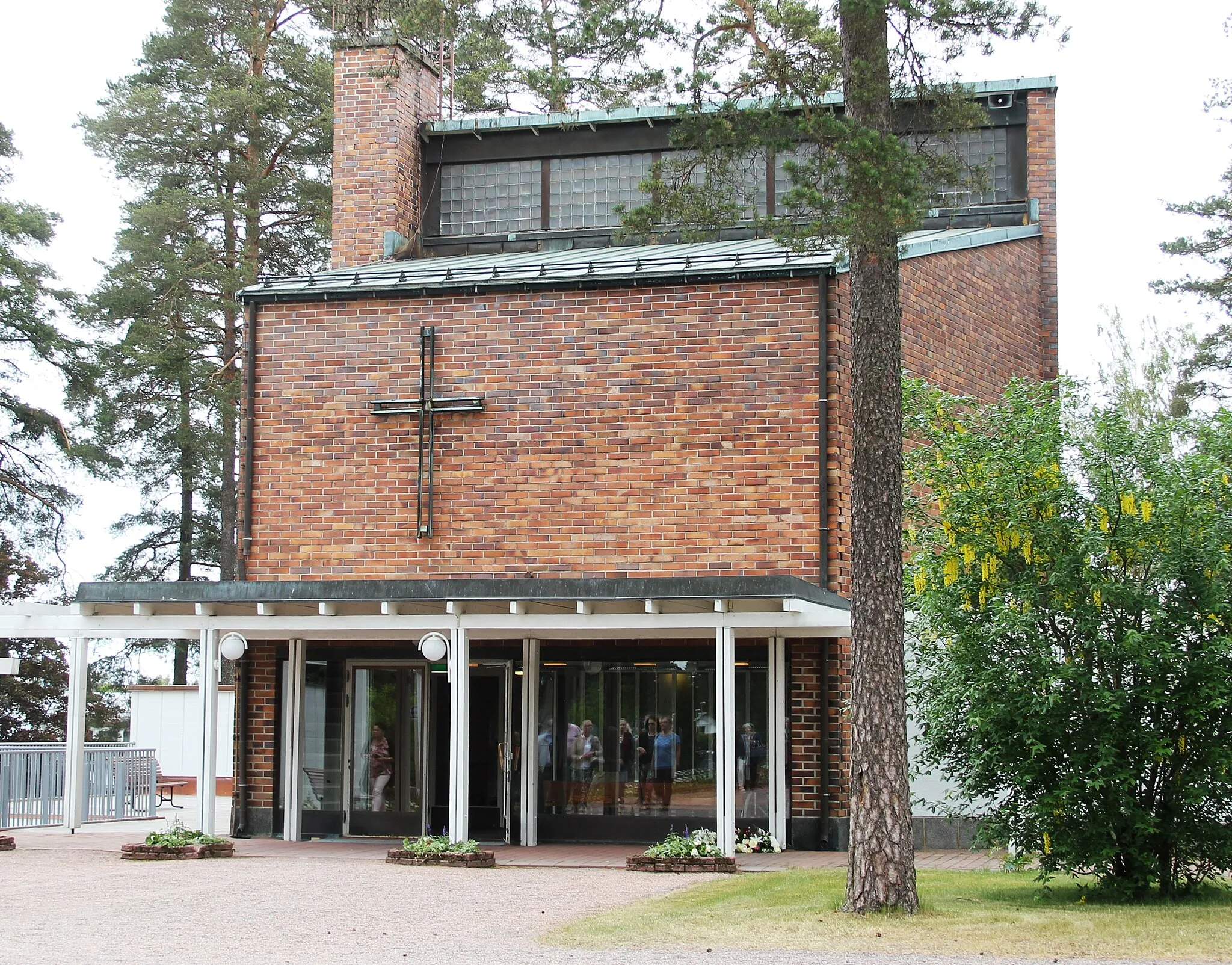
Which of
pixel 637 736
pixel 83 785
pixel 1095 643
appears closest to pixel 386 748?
pixel 637 736

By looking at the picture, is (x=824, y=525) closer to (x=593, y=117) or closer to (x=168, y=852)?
(x=168, y=852)

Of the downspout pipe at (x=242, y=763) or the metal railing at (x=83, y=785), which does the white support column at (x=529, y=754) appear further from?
the metal railing at (x=83, y=785)

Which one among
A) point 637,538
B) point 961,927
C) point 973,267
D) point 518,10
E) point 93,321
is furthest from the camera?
point 93,321

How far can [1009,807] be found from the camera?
1269cm

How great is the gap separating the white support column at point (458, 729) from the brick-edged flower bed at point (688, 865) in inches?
86.2

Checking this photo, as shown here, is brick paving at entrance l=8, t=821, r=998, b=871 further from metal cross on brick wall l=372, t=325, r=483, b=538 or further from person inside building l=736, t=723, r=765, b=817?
metal cross on brick wall l=372, t=325, r=483, b=538

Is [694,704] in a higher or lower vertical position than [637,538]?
lower

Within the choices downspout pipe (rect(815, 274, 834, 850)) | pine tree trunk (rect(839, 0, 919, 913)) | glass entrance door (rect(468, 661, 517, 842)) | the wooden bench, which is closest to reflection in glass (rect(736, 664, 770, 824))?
downspout pipe (rect(815, 274, 834, 850))

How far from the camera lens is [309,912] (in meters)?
12.4

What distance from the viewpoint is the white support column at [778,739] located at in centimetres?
1772

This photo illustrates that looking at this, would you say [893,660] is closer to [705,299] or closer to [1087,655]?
[1087,655]

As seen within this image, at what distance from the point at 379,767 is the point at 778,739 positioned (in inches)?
193

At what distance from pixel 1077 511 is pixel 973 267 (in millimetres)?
9206

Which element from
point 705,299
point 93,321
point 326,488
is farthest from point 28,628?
point 93,321
